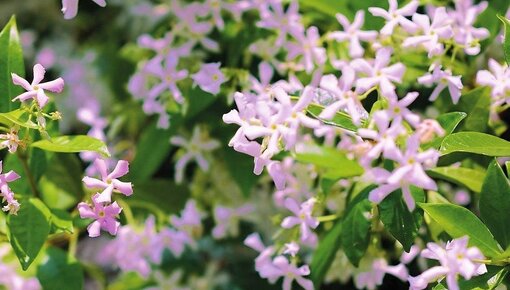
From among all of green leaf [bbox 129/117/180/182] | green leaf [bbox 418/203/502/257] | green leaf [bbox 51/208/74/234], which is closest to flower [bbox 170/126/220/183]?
green leaf [bbox 129/117/180/182]

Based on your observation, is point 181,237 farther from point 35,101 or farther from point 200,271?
point 35,101

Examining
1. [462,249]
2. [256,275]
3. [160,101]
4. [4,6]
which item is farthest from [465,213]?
[4,6]

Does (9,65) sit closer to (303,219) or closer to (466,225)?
(303,219)

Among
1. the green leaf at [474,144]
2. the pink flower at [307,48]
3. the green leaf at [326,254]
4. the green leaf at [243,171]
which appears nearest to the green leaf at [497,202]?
the green leaf at [474,144]

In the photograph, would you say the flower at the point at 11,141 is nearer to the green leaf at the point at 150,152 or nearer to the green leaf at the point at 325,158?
the green leaf at the point at 325,158

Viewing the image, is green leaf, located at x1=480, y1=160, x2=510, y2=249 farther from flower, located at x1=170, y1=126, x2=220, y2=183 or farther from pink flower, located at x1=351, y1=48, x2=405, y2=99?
flower, located at x1=170, y1=126, x2=220, y2=183
